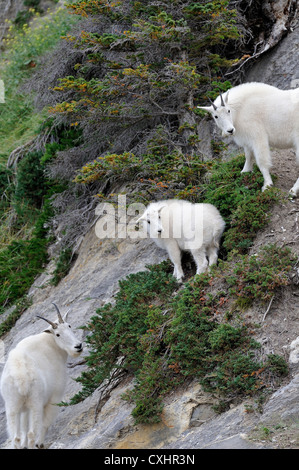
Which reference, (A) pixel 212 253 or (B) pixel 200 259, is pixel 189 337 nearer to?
(B) pixel 200 259

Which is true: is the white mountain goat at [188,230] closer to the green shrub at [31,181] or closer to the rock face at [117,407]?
the rock face at [117,407]

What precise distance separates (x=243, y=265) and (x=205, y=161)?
9.71 feet

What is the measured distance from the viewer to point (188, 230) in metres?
8.87

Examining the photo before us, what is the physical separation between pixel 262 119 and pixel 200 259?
2178mm

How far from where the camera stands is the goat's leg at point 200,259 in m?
Result: 8.80

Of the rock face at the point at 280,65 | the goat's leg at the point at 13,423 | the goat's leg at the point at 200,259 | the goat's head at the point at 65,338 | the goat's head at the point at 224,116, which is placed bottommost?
the rock face at the point at 280,65

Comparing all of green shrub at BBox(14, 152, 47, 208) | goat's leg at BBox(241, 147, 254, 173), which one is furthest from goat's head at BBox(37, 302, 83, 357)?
green shrub at BBox(14, 152, 47, 208)

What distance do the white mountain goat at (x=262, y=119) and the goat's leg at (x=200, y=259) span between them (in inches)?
49.2

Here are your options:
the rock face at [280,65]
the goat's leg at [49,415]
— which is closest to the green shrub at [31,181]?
the rock face at [280,65]

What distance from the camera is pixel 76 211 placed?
12.3 metres

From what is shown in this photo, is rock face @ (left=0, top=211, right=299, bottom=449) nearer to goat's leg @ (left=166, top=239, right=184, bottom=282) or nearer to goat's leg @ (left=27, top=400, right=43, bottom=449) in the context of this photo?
goat's leg @ (left=27, top=400, right=43, bottom=449)

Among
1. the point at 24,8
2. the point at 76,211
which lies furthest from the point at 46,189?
the point at 24,8

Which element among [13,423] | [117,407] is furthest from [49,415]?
[117,407]

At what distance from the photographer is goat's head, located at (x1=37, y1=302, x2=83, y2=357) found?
8367 mm
